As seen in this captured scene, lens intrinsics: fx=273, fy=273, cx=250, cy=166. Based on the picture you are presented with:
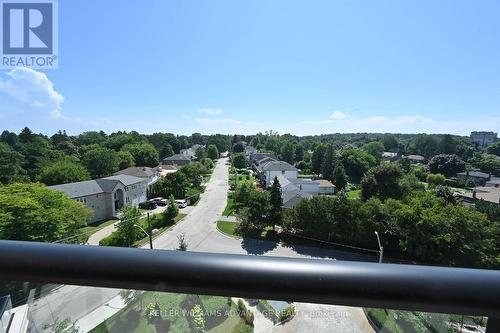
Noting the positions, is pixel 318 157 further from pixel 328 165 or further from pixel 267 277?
pixel 267 277

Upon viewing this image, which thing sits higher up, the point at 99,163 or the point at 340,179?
the point at 99,163

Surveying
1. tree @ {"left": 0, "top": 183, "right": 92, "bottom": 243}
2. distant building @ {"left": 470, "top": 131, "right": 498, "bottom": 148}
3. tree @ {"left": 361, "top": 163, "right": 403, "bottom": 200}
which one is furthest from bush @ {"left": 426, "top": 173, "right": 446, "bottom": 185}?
distant building @ {"left": 470, "top": 131, "right": 498, "bottom": 148}

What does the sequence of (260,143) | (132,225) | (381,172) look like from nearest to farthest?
(132,225), (381,172), (260,143)

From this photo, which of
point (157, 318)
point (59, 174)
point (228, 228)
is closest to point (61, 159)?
A: point (59, 174)

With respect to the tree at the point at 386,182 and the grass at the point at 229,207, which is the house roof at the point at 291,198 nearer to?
the grass at the point at 229,207


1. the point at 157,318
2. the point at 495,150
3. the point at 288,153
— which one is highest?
the point at 495,150

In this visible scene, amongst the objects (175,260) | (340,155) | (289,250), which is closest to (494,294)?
(175,260)

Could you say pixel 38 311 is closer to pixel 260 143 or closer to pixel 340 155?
pixel 340 155

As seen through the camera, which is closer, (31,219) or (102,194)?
(31,219)
